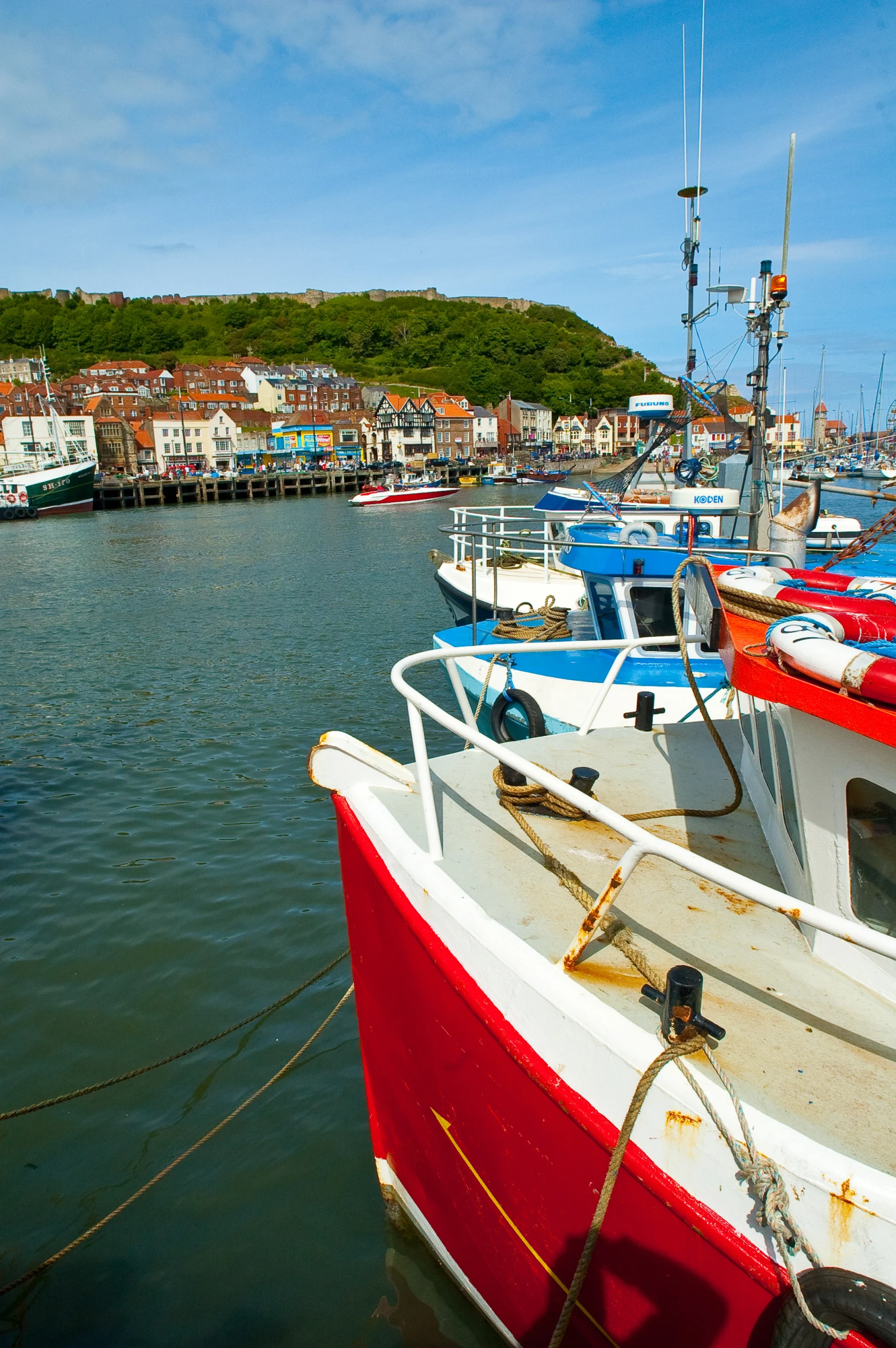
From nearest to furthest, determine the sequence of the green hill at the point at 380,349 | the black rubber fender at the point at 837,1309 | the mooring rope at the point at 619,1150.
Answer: the black rubber fender at the point at 837,1309, the mooring rope at the point at 619,1150, the green hill at the point at 380,349

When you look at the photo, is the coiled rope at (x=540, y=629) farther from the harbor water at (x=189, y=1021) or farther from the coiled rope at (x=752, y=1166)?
the coiled rope at (x=752, y=1166)

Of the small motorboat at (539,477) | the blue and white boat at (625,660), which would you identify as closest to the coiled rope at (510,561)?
the blue and white boat at (625,660)

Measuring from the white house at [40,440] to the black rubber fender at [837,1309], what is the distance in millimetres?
89839

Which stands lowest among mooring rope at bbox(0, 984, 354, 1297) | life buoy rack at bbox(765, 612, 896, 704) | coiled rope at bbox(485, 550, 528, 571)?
mooring rope at bbox(0, 984, 354, 1297)

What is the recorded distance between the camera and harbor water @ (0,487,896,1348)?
14.8 ft

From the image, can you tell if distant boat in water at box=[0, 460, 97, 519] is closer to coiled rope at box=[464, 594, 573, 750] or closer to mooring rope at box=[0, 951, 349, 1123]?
coiled rope at box=[464, 594, 573, 750]

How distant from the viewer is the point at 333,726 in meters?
13.6

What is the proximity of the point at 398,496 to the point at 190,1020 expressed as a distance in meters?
70.7

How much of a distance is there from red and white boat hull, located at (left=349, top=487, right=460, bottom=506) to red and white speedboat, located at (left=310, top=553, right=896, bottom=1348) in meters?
70.4

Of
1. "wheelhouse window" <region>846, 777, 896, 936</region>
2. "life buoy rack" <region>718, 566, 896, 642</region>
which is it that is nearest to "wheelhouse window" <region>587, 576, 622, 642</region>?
"life buoy rack" <region>718, 566, 896, 642</region>

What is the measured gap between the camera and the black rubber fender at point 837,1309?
6.92 ft

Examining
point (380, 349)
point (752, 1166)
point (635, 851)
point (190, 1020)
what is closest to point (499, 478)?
point (190, 1020)

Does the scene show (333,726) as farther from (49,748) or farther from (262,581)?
(262,581)

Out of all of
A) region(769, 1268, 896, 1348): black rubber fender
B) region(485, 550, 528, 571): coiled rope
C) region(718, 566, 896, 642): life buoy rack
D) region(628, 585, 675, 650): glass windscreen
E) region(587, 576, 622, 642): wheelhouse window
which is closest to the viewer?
region(769, 1268, 896, 1348): black rubber fender
